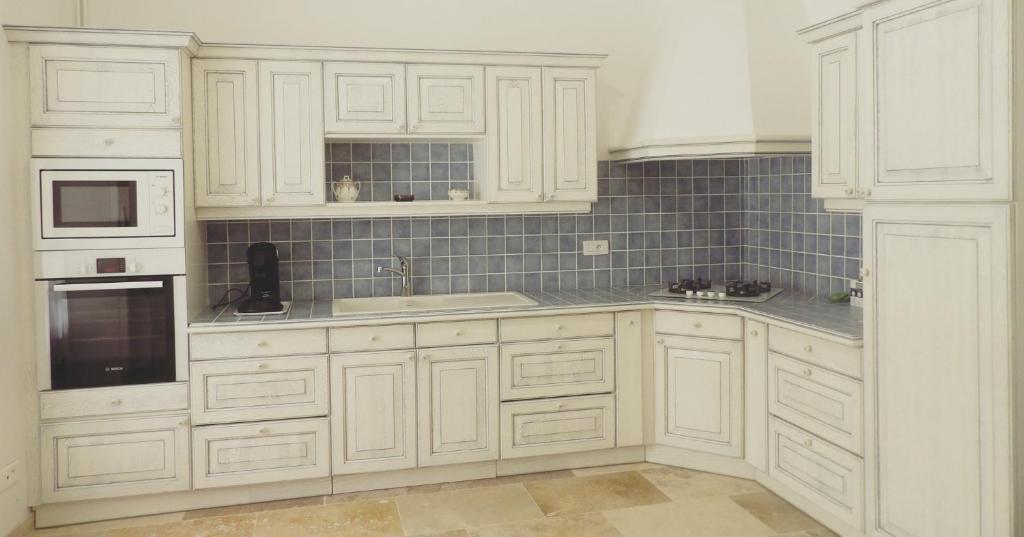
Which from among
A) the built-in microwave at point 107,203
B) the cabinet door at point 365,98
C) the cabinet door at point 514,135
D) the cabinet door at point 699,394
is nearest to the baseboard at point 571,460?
the cabinet door at point 699,394

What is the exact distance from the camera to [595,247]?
4828mm

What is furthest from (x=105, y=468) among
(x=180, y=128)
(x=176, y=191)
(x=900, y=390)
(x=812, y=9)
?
(x=812, y=9)

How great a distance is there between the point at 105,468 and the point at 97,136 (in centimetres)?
142

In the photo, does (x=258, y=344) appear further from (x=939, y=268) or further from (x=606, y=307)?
(x=939, y=268)

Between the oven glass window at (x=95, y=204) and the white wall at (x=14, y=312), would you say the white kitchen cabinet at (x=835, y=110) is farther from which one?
the white wall at (x=14, y=312)

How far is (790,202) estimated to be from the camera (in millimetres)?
4602

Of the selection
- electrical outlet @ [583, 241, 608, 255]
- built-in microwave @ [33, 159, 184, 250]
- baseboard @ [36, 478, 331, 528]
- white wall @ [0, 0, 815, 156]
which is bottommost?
baseboard @ [36, 478, 331, 528]

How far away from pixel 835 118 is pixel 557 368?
1709 mm

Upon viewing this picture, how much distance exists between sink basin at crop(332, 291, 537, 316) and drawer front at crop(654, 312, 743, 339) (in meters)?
0.66

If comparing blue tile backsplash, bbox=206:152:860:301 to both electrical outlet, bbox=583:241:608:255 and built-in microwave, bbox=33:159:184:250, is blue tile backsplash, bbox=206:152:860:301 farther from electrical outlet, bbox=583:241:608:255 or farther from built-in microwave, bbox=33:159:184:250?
built-in microwave, bbox=33:159:184:250

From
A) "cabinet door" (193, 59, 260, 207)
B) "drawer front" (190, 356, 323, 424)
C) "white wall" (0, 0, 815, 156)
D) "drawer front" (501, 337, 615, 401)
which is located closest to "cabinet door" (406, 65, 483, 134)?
"white wall" (0, 0, 815, 156)

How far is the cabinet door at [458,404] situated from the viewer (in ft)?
12.9

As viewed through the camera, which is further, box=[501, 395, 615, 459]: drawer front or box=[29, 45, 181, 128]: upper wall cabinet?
box=[501, 395, 615, 459]: drawer front

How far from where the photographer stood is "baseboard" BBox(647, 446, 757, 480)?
407 cm
